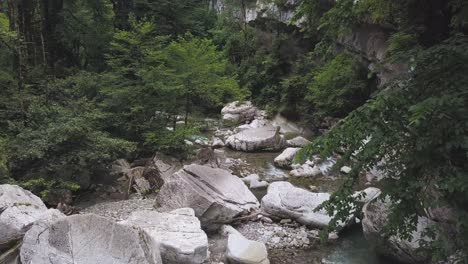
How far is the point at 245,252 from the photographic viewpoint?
7.27 metres

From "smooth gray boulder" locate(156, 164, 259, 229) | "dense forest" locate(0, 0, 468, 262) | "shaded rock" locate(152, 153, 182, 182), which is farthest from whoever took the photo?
"shaded rock" locate(152, 153, 182, 182)

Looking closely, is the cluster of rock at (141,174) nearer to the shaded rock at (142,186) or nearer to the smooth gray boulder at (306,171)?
the shaded rock at (142,186)

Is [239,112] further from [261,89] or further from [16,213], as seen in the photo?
[16,213]

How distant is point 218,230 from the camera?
28.9 ft

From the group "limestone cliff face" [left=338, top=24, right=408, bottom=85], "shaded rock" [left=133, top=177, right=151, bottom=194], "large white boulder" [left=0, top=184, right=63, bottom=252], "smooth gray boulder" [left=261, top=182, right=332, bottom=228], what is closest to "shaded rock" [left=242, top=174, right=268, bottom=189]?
"smooth gray boulder" [left=261, top=182, right=332, bottom=228]

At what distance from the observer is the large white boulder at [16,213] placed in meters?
5.74

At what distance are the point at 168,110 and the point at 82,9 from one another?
1176 centimetres

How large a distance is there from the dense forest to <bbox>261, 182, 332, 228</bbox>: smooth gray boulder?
9.14ft

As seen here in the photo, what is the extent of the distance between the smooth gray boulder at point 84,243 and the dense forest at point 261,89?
2.84 meters

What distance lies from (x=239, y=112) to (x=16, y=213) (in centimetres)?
1806

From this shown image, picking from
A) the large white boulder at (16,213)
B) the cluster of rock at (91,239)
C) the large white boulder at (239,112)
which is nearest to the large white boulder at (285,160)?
the cluster of rock at (91,239)

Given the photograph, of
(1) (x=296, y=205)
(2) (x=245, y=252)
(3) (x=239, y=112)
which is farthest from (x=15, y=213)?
(3) (x=239, y=112)

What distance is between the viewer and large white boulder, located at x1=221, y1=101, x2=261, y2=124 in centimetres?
2272

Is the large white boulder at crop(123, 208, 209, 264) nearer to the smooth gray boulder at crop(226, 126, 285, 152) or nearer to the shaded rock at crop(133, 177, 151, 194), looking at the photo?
the shaded rock at crop(133, 177, 151, 194)
